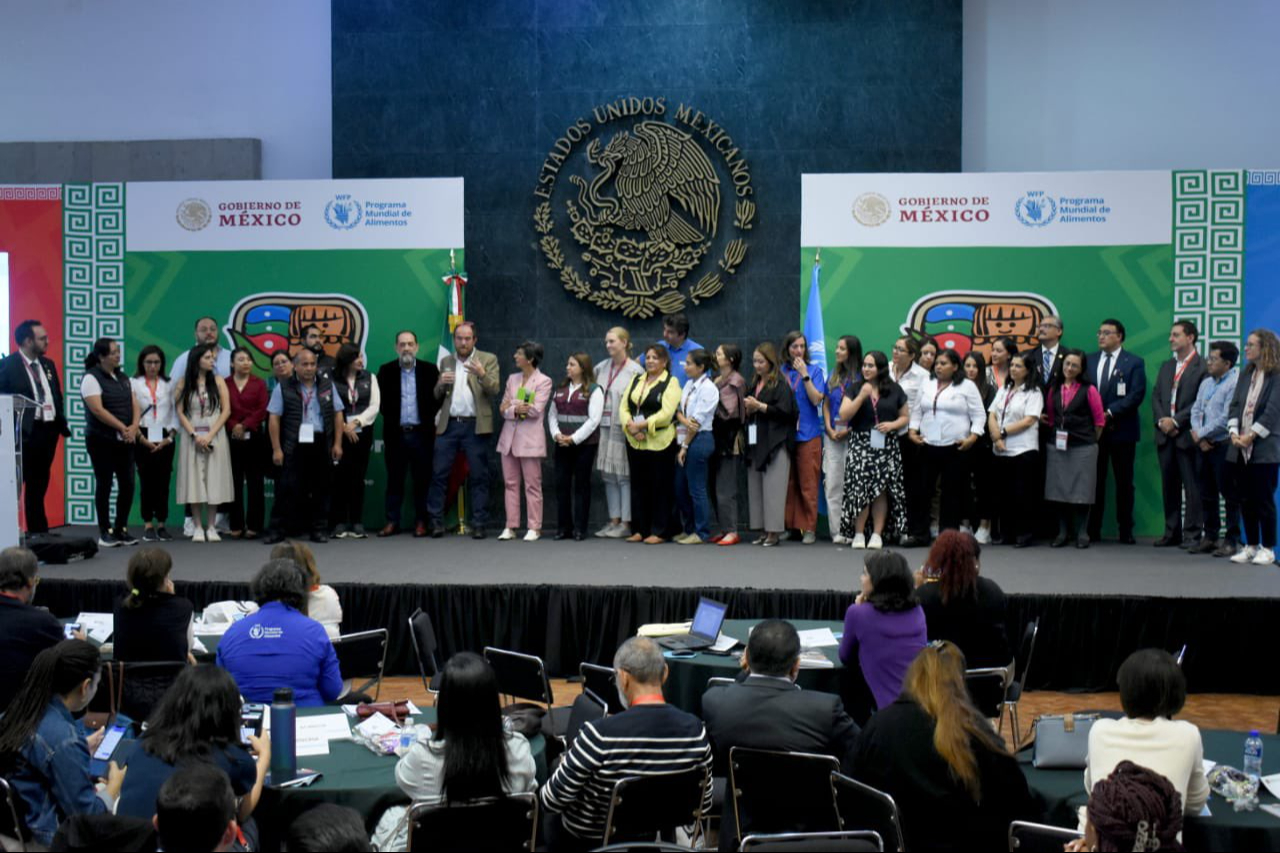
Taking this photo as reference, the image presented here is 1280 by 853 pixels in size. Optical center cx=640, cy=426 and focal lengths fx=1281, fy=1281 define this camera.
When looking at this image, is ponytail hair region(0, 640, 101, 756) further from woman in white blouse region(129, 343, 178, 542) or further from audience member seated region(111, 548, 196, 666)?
woman in white blouse region(129, 343, 178, 542)

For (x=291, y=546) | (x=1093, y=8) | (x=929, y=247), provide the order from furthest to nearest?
(x=1093, y=8), (x=929, y=247), (x=291, y=546)

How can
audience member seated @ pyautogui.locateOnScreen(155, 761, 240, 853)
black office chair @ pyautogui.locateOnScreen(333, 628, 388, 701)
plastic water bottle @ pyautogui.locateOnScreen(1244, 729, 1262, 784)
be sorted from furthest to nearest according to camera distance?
black office chair @ pyautogui.locateOnScreen(333, 628, 388, 701) < plastic water bottle @ pyautogui.locateOnScreen(1244, 729, 1262, 784) < audience member seated @ pyautogui.locateOnScreen(155, 761, 240, 853)

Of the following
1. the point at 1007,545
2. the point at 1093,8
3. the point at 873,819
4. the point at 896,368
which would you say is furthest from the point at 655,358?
the point at 873,819

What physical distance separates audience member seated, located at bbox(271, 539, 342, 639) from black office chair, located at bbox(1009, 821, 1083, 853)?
3051 millimetres

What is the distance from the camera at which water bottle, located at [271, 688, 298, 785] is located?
3.69 meters

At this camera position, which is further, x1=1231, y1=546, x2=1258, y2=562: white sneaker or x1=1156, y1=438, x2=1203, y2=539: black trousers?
x1=1156, y1=438, x2=1203, y2=539: black trousers

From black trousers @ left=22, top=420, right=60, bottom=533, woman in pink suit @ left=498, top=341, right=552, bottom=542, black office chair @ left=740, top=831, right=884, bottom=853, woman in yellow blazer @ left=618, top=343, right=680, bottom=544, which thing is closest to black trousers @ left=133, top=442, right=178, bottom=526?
black trousers @ left=22, top=420, right=60, bottom=533

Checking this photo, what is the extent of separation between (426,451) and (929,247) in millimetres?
4082

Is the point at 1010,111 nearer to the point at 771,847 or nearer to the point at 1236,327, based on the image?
the point at 1236,327

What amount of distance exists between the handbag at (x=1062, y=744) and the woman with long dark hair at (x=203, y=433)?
22.4ft

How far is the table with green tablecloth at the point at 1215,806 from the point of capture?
343cm

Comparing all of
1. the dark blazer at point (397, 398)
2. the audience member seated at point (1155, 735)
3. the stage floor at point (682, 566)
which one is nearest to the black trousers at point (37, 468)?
the stage floor at point (682, 566)

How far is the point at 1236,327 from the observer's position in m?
9.35

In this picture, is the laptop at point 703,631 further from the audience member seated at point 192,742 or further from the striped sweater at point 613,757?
the audience member seated at point 192,742
